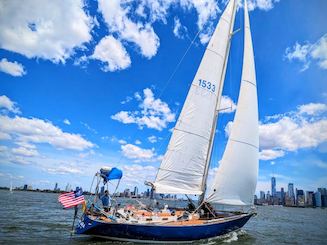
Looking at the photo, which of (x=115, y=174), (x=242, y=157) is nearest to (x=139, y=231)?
(x=115, y=174)

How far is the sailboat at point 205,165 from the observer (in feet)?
44.1

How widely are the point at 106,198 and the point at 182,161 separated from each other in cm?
492

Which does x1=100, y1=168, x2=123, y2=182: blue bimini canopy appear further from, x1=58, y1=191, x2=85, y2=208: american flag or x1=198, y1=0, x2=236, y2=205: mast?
x1=198, y1=0, x2=236, y2=205: mast

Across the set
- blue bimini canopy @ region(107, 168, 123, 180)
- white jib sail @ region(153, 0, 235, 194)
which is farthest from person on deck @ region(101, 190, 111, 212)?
white jib sail @ region(153, 0, 235, 194)

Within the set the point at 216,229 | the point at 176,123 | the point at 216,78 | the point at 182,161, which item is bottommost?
the point at 216,229

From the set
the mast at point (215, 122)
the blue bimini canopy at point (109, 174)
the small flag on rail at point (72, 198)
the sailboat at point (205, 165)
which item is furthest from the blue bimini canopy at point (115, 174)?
the mast at point (215, 122)

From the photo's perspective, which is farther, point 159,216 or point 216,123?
point 216,123

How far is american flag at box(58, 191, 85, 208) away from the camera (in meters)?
12.7

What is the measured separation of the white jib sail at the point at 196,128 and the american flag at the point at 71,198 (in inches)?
171

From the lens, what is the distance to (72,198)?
43.0 ft

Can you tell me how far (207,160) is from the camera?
1669cm

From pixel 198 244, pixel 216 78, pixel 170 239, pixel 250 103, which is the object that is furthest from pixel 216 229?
pixel 216 78

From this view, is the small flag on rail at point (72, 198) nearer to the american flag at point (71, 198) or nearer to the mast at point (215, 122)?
the american flag at point (71, 198)

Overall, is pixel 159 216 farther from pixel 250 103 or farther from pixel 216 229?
pixel 250 103
